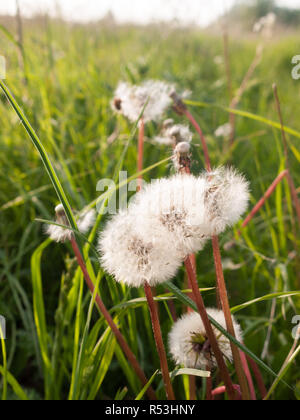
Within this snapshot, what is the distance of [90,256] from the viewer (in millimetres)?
1205

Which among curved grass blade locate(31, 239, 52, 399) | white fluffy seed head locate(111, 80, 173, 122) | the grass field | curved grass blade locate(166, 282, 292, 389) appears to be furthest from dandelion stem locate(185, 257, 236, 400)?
white fluffy seed head locate(111, 80, 173, 122)

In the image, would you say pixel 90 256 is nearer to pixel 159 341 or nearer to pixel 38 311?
pixel 38 311

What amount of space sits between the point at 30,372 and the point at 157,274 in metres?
0.89

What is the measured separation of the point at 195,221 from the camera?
25.3 inches

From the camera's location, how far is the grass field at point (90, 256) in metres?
1.01

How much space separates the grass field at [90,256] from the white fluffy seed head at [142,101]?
0.14 metres

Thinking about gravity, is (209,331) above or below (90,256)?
below

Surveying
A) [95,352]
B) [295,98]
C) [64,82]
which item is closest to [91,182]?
[95,352]

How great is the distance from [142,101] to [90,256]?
0.49 m

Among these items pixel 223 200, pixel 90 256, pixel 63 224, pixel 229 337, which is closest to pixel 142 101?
pixel 90 256

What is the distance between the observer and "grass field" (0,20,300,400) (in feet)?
3.31

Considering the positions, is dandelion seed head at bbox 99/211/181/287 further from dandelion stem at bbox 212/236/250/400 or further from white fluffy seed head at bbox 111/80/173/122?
white fluffy seed head at bbox 111/80/173/122

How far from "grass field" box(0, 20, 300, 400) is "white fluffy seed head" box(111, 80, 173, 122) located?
0.47 feet

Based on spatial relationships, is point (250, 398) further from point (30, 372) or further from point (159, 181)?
point (30, 372)
